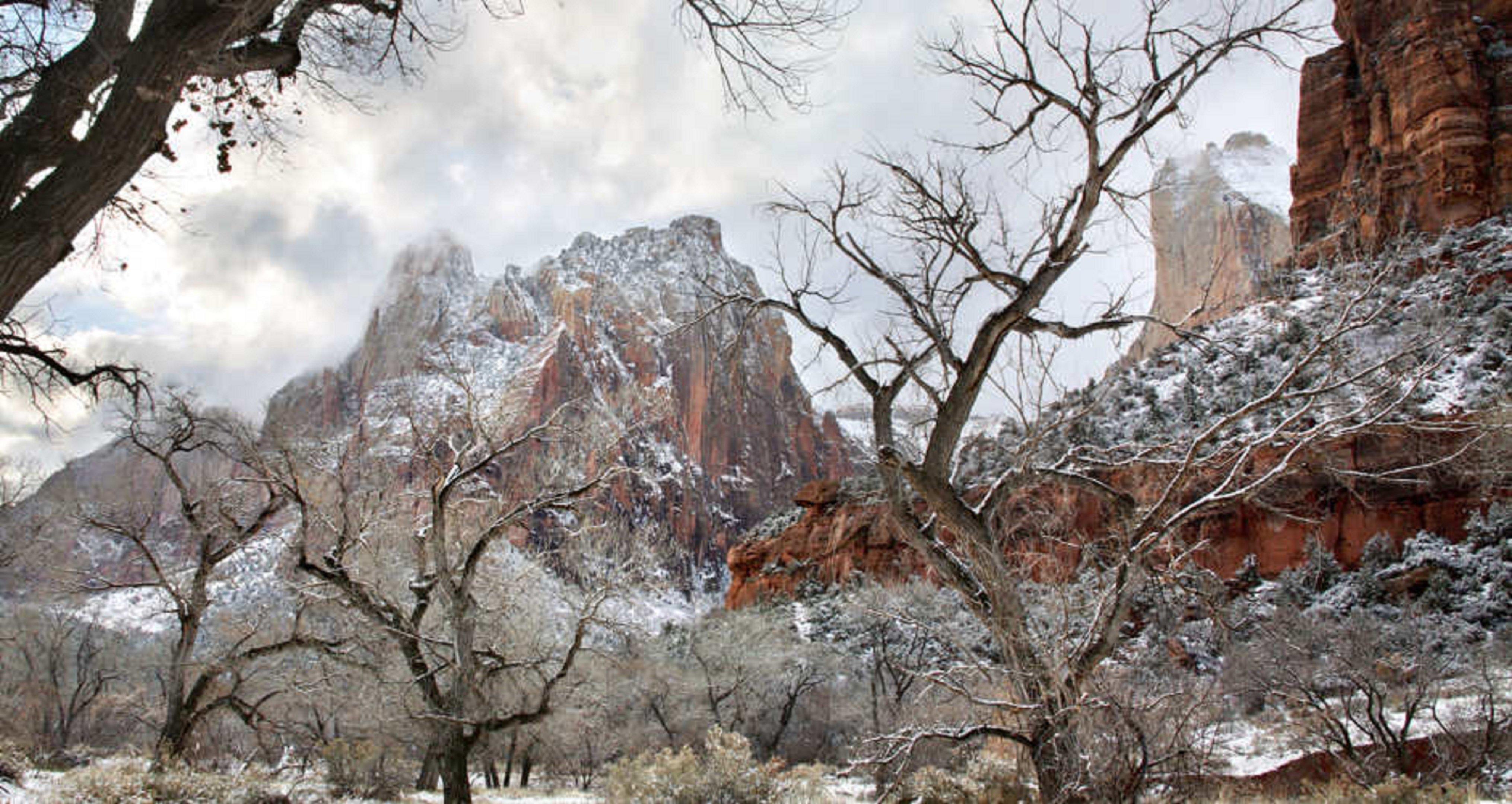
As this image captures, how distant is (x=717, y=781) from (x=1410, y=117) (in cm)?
4844

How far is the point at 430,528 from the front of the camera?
33.4 ft

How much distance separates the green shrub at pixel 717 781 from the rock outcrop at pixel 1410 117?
30239 millimetres

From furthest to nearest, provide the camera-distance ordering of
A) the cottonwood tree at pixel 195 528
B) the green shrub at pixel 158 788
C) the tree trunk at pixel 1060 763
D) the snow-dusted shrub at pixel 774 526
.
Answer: the snow-dusted shrub at pixel 774 526 → the cottonwood tree at pixel 195 528 → the green shrub at pixel 158 788 → the tree trunk at pixel 1060 763

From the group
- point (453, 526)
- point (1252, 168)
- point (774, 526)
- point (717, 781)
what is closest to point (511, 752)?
point (453, 526)

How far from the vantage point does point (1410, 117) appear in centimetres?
3950

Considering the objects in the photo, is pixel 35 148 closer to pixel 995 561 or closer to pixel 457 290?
pixel 995 561

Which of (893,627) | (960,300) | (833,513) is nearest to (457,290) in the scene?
(833,513)

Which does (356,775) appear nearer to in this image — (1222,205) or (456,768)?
(456,768)

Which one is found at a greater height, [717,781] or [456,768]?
[717,781]

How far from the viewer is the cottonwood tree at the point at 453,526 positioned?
907 centimetres

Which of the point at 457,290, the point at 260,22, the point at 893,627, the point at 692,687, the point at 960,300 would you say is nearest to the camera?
the point at 260,22

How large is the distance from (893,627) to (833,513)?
17908mm

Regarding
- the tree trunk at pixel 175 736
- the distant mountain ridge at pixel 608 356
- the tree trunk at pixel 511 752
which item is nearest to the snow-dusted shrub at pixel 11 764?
the tree trunk at pixel 175 736

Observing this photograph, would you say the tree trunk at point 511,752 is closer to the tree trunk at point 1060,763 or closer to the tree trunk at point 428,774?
the tree trunk at point 428,774
